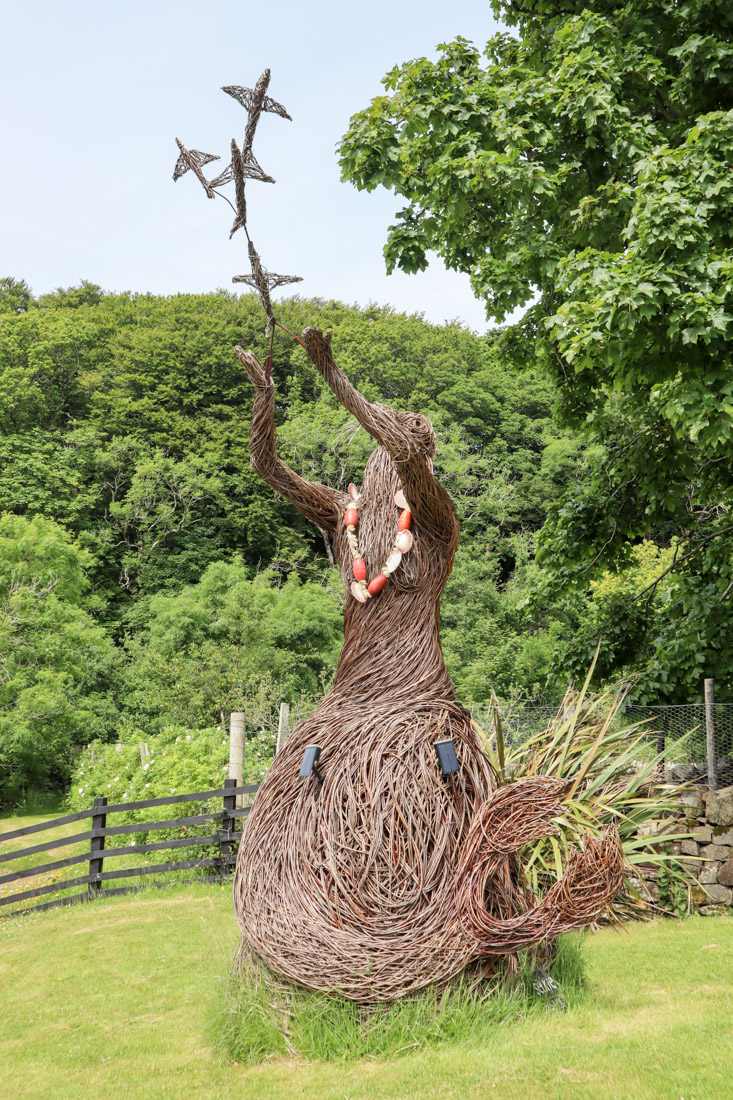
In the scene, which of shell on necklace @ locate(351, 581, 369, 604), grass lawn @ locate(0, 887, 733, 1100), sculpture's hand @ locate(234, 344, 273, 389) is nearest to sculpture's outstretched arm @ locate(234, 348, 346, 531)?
sculpture's hand @ locate(234, 344, 273, 389)

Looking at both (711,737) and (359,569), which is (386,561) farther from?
(711,737)

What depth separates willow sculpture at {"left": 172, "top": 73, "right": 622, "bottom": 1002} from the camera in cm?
423

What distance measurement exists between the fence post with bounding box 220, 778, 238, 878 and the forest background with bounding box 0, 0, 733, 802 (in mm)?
3854

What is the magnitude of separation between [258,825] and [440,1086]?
5.46 ft

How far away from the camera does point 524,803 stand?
4.42 meters

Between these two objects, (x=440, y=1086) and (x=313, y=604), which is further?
(x=313, y=604)

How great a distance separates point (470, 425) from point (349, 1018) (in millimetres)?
23293

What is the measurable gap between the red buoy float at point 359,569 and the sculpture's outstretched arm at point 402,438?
1.37ft

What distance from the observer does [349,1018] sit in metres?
4.15

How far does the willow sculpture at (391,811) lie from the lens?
4.23m

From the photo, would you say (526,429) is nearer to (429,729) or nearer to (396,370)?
(396,370)

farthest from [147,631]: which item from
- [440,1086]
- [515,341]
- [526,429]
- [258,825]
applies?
[440,1086]

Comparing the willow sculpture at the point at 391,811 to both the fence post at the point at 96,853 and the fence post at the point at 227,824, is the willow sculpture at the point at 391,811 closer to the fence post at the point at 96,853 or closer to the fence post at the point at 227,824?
the fence post at the point at 227,824

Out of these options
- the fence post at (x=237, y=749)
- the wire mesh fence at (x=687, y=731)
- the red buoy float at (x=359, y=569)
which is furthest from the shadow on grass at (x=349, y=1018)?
the fence post at (x=237, y=749)
